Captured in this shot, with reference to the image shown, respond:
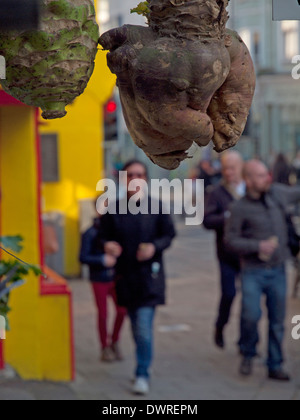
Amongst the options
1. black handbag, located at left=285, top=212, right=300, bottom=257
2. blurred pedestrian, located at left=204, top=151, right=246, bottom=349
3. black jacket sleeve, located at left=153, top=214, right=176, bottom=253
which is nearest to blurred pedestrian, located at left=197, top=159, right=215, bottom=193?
blurred pedestrian, located at left=204, top=151, right=246, bottom=349

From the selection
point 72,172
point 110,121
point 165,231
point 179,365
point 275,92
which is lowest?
point 179,365

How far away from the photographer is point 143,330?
19.8ft

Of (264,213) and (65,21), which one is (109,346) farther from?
Answer: (65,21)

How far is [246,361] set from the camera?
6750 mm

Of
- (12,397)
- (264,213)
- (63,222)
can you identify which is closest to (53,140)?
(63,222)

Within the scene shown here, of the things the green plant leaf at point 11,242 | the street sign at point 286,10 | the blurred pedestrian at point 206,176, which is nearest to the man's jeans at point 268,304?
the green plant leaf at point 11,242

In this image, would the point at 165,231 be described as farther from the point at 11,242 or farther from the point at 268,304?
the point at 11,242

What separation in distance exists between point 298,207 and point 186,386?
422 inches

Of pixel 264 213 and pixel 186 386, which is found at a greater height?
pixel 264 213

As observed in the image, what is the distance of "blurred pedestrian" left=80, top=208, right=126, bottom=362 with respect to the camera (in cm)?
698

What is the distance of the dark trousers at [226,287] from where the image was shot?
7.27 m

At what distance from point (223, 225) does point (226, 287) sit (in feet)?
1.82

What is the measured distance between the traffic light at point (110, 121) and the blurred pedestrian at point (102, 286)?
200 inches

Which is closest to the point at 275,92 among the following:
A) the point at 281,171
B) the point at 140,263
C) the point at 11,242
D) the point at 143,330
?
the point at 281,171
